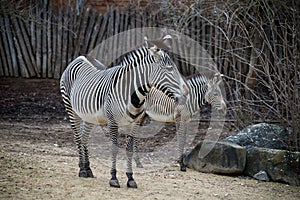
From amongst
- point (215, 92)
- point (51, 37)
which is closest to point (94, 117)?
point (215, 92)

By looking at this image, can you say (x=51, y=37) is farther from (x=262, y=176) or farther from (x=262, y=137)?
(x=262, y=176)

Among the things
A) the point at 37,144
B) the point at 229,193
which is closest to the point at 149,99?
the point at 37,144

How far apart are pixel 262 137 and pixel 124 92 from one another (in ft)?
10.9

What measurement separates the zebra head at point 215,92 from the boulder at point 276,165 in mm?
1516

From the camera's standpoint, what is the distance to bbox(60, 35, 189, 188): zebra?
22.2 ft

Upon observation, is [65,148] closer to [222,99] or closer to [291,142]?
[222,99]

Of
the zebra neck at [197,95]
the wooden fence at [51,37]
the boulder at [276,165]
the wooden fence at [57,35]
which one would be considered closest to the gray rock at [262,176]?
the boulder at [276,165]

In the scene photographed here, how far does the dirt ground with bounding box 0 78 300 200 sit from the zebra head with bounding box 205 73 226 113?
1.24m

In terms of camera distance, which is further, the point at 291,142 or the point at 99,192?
the point at 291,142

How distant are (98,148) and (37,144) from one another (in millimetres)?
1108

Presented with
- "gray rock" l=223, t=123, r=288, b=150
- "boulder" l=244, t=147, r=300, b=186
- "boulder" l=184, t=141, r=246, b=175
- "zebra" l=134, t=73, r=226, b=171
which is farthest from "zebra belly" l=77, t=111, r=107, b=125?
"gray rock" l=223, t=123, r=288, b=150

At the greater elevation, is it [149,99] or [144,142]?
[149,99]

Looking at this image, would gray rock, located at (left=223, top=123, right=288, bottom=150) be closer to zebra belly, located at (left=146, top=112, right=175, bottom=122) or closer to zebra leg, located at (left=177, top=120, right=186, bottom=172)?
zebra leg, located at (left=177, top=120, right=186, bottom=172)

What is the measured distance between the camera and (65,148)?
9.65 meters
